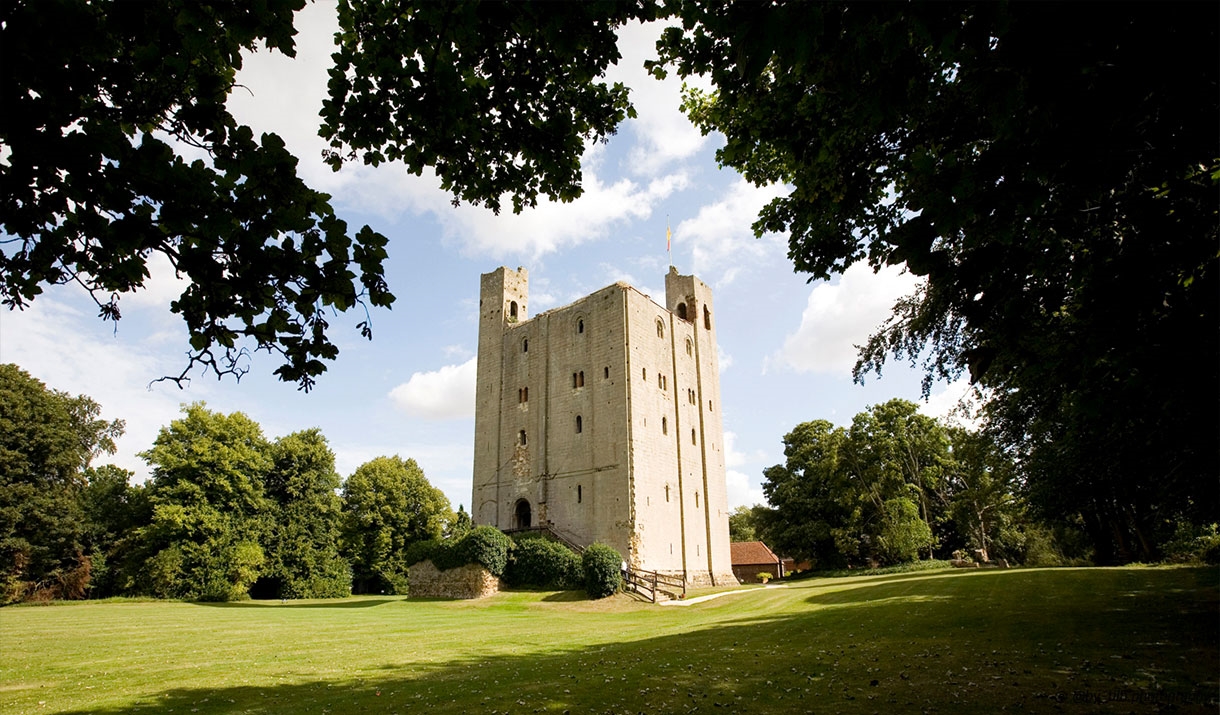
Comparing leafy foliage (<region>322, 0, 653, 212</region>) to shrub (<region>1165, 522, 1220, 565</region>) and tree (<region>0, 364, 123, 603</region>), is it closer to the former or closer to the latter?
shrub (<region>1165, 522, 1220, 565</region>)

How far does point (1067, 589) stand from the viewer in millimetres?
16859

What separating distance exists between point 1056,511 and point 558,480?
24.7m

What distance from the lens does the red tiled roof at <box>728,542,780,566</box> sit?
54.1 metres

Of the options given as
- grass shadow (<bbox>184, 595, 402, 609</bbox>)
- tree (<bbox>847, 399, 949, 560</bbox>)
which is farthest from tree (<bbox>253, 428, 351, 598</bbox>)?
tree (<bbox>847, 399, 949, 560</bbox>)

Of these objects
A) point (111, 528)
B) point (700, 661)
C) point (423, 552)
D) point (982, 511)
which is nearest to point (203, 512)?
point (111, 528)

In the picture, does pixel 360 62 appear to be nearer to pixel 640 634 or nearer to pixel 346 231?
pixel 346 231

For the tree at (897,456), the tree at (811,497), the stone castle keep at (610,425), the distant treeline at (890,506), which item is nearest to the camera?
the stone castle keep at (610,425)

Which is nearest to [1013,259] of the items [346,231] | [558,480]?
[346,231]

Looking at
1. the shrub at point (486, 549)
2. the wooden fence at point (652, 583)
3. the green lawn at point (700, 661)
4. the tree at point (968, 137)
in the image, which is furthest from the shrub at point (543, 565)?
the tree at point (968, 137)

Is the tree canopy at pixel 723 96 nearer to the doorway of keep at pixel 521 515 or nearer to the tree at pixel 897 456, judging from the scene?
the doorway of keep at pixel 521 515

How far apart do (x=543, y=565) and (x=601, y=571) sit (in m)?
3.92

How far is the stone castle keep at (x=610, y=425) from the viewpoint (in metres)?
34.5

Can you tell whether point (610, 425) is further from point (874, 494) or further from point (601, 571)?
point (874, 494)

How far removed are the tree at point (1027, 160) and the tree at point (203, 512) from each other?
3950cm
